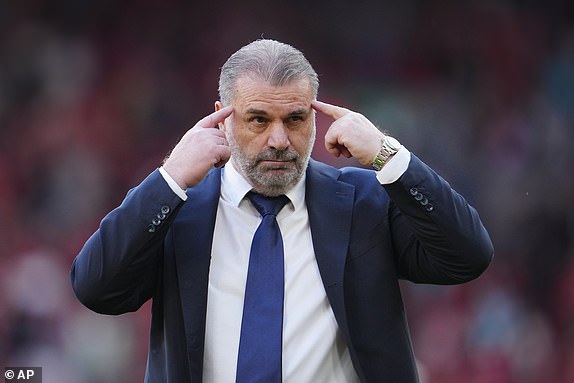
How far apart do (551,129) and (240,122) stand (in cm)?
447

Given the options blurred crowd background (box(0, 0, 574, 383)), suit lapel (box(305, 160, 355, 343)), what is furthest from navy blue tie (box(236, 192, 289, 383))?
blurred crowd background (box(0, 0, 574, 383))

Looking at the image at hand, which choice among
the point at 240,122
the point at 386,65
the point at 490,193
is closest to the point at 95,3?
the point at 386,65

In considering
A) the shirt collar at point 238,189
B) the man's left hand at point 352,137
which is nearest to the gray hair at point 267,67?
the man's left hand at point 352,137

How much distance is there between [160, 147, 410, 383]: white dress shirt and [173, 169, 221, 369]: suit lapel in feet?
0.15

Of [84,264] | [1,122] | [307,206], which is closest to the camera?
[84,264]

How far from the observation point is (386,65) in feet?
23.9

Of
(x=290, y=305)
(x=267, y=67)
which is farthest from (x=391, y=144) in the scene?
(x=290, y=305)

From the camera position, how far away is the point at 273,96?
10.2ft

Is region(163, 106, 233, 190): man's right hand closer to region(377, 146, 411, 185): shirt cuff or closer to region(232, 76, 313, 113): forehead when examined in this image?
region(232, 76, 313, 113): forehead

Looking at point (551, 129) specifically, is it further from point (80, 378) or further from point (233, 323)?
point (233, 323)

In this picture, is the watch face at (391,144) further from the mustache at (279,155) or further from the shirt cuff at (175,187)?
the shirt cuff at (175,187)

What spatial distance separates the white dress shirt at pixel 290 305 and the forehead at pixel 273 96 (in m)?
0.29

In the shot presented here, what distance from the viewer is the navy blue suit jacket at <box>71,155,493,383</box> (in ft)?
9.76

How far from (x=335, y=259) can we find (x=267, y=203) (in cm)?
28
